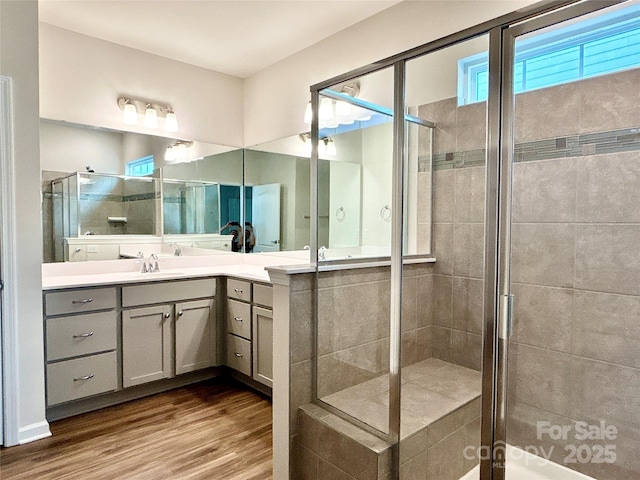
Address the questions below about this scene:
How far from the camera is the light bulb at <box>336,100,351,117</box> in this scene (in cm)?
247

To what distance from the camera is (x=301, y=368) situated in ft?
6.37

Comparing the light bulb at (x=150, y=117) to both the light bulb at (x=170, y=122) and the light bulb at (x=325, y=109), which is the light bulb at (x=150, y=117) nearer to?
the light bulb at (x=170, y=122)

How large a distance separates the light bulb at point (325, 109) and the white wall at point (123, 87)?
181cm

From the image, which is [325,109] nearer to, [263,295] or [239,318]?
[263,295]

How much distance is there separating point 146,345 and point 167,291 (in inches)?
15.8

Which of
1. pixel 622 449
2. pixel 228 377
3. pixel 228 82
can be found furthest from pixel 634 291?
pixel 228 82

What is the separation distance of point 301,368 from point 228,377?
159cm

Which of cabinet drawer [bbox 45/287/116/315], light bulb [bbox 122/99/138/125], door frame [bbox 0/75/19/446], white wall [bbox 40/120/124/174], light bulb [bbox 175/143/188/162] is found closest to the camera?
door frame [bbox 0/75/19/446]

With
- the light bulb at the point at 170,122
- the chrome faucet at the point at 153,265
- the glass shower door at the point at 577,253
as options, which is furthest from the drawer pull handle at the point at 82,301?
the glass shower door at the point at 577,253

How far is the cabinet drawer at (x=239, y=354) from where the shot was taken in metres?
2.97

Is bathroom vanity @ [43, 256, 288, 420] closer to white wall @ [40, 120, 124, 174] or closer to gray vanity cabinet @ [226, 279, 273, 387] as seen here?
gray vanity cabinet @ [226, 279, 273, 387]

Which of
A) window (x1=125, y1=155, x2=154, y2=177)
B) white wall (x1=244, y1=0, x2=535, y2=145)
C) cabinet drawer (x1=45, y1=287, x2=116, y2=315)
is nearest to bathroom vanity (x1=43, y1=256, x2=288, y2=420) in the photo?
cabinet drawer (x1=45, y1=287, x2=116, y2=315)

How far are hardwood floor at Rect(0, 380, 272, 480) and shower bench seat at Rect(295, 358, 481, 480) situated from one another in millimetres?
421

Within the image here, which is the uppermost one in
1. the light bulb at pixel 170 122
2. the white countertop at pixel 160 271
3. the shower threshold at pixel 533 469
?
the light bulb at pixel 170 122
